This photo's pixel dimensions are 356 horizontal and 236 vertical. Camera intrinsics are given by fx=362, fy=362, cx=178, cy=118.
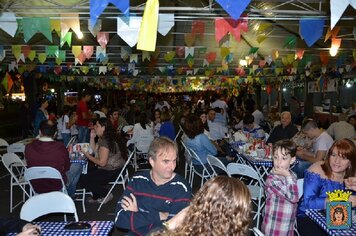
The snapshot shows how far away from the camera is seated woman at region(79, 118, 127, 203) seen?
5.15 meters

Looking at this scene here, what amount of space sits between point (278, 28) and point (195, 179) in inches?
167

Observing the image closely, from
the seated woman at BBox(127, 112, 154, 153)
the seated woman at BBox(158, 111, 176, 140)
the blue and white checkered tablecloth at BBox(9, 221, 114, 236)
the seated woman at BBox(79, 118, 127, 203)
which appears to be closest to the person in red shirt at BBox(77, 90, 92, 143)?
the seated woman at BBox(127, 112, 154, 153)

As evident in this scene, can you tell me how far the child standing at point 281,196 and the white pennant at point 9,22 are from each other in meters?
4.20

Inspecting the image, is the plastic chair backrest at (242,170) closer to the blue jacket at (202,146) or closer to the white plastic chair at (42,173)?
the blue jacket at (202,146)

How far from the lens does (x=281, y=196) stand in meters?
2.87

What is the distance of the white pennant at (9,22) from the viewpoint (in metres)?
5.17

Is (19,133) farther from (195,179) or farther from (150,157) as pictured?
(150,157)

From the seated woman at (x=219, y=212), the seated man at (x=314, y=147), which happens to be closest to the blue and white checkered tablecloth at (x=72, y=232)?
the seated woman at (x=219, y=212)

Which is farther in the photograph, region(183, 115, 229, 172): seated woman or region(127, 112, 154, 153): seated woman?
region(127, 112, 154, 153): seated woman

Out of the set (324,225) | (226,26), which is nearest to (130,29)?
(226,26)

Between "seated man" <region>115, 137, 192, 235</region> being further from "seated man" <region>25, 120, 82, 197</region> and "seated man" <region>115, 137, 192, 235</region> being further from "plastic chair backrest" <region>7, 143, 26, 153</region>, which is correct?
"plastic chair backrest" <region>7, 143, 26, 153</region>

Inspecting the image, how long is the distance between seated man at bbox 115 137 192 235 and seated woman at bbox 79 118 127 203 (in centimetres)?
259

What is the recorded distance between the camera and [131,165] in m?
8.70

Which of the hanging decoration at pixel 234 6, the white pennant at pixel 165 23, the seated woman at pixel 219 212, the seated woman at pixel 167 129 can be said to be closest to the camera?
the seated woman at pixel 219 212
